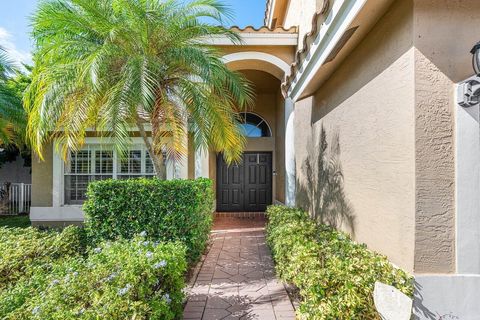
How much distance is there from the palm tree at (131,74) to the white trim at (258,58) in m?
2.23

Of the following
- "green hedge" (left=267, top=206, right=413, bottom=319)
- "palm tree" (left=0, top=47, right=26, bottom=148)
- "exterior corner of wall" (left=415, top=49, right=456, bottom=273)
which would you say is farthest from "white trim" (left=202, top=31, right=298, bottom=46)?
"palm tree" (left=0, top=47, right=26, bottom=148)

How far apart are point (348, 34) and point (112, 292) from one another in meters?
4.41

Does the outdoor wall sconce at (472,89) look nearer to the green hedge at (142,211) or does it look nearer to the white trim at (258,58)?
the green hedge at (142,211)

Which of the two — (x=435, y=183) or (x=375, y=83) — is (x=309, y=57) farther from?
(x=435, y=183)

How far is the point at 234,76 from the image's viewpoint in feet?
22.0

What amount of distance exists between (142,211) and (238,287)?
7.84 ft

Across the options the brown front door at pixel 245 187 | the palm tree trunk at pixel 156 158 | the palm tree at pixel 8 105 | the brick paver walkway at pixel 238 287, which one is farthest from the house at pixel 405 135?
the palm tree at pixel 8 105

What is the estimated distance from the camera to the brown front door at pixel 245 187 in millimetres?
13211

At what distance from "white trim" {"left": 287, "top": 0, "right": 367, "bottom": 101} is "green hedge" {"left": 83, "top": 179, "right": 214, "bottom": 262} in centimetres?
329

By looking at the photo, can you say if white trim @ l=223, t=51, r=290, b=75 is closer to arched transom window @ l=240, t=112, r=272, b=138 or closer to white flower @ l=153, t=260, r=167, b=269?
arched transom window @ l=240, t=112, r=272, b=138

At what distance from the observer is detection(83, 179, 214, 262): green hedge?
18.1 feet

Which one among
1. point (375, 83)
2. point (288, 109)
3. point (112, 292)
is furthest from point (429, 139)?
point (288, 109)

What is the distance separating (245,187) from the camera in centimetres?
1323

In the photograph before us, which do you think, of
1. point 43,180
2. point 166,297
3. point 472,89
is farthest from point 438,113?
point 43,180
